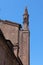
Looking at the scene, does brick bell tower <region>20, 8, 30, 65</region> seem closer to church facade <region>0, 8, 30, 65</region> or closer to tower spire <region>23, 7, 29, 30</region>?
church facade <region>0, 8, 30, 65</region>

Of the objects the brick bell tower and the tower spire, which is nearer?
the brick bell tower

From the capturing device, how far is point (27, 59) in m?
46.1

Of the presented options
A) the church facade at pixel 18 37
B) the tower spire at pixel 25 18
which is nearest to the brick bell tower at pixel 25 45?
the church facade at pixel 18 37

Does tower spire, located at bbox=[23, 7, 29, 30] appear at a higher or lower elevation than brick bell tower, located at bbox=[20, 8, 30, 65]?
higher

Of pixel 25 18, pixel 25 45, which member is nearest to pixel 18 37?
pixel 25 45

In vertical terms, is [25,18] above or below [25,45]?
above

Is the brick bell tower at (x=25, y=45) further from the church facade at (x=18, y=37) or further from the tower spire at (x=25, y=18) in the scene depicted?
the tower spire at (x=25, y=18)

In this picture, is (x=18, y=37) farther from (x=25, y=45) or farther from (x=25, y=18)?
(x=25, y=18)

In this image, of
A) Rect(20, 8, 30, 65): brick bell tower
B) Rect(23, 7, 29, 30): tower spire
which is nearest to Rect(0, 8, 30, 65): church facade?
Rect(20, 8, 30, 65): brick bell tower

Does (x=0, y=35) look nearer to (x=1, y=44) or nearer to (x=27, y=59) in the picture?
(x=1, y=44)

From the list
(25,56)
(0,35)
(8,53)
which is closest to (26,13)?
(25,56)

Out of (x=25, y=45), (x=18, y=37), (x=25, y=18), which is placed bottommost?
(x=25, y=45)

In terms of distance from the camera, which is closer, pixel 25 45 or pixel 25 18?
pixel 25 45

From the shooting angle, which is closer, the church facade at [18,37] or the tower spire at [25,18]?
the church facade at [18,37]
